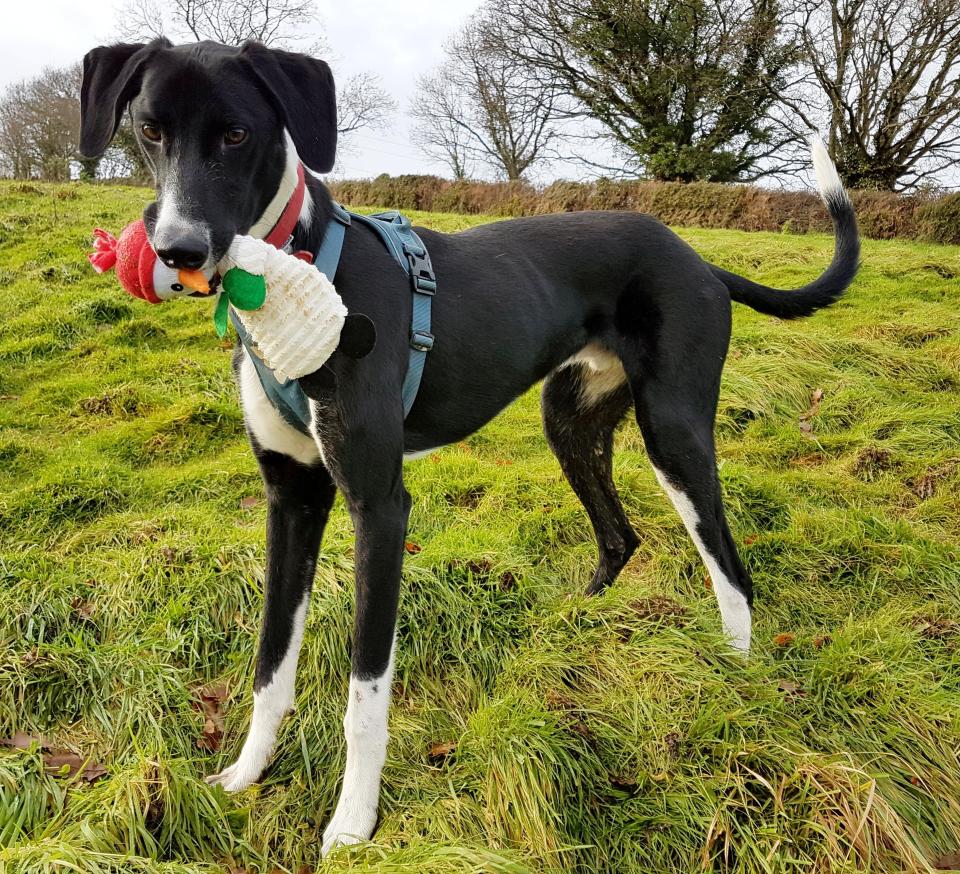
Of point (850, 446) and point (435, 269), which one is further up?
point (435, 269)

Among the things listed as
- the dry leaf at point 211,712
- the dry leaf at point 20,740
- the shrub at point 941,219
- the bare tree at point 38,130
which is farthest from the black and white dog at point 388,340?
the bare tree at point 38,130

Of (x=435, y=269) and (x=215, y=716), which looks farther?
(x=215, y=716)

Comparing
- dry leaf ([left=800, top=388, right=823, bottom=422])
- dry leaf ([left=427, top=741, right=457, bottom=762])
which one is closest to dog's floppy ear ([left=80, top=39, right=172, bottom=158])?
dry leaf ([left=427, top=741, right=457, bottom=762])

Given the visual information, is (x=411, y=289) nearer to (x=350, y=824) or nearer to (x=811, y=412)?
(x=350, y=824)

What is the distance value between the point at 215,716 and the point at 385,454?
1299 mm

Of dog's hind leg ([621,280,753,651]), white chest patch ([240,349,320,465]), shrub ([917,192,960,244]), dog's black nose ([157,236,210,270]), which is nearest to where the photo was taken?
dog's black nose ([157,236,210,270])

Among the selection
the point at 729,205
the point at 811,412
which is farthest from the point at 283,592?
the point at 729,205

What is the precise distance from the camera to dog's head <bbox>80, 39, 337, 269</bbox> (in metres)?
1.90

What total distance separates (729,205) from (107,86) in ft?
44.5

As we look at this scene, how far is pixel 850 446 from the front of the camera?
17.5ft

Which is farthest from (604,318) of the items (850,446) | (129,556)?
(850,446)

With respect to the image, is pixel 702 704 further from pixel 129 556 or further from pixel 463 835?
pixel 129 556

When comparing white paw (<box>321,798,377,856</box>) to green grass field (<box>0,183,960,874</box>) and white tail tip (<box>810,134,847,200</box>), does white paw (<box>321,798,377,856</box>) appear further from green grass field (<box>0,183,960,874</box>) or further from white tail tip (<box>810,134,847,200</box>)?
white tail tip (<box>810,134,847,200</box>)

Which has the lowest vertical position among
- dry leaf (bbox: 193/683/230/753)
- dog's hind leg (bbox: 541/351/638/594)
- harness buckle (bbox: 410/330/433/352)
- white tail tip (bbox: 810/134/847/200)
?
dry leaf (bbox: 193/683/230/753)
